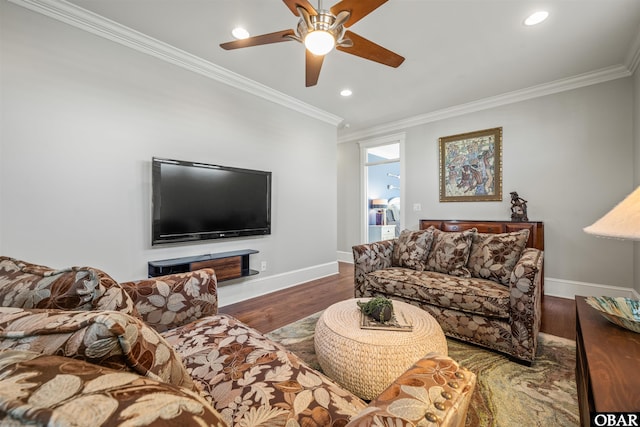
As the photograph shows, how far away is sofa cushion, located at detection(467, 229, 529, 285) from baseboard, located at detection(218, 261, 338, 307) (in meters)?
2.22

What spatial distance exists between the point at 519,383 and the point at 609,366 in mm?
1035

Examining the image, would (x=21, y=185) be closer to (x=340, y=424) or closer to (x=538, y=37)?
(x=340, y=424)

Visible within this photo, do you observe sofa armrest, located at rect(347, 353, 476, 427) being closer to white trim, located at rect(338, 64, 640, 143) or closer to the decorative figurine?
the decorative figurine

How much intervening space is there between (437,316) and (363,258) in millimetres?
835

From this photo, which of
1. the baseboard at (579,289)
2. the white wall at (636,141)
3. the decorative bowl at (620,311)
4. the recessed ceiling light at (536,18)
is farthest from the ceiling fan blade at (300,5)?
the baseboard at (579,289)

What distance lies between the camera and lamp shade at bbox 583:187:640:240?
2.88 ft

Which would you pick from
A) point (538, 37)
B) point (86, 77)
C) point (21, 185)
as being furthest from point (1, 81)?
point (538, 37)

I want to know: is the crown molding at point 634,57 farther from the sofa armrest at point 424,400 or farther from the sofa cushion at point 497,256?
the sofa armrest at point 424,400

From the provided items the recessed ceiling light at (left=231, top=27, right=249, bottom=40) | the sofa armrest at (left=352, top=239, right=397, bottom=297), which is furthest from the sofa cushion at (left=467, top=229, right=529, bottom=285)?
the recessed ceiling light at (left=231, top=27, right=249, bottom=40)

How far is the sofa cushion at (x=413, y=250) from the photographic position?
2.80 metres

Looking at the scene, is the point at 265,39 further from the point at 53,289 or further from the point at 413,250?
the point at 413,250

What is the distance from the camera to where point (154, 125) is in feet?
8.47

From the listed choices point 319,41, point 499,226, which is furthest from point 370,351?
point 499,226

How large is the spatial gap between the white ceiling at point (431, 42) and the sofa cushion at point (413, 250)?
1878 millimetres
